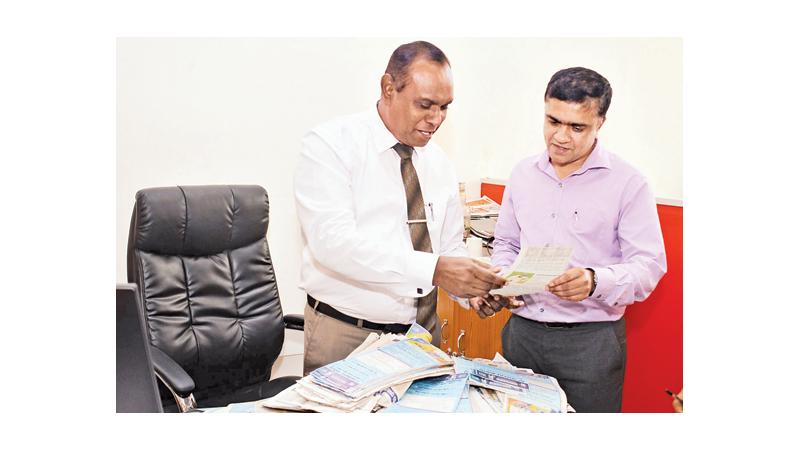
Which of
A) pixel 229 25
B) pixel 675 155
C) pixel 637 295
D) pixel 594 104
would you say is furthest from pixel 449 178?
pixel 675 155

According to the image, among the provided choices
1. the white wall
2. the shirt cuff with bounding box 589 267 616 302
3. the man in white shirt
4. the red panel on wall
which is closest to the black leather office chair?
the man in white shirt

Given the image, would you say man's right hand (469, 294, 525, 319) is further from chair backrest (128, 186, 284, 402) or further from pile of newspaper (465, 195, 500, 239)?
pile of newspaper (465, 195, 500, 239)

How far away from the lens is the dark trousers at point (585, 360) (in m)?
1.75

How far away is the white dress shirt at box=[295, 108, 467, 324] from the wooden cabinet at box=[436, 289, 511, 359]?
2.84 ft

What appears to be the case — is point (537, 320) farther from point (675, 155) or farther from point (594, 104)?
point (675, 155)

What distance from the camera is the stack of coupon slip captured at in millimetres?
1222

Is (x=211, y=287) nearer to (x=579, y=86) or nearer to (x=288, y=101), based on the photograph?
(x=288, y=101)

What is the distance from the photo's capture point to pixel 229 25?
1.69 meters

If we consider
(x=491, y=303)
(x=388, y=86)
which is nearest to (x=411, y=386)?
(x=491, y=303)

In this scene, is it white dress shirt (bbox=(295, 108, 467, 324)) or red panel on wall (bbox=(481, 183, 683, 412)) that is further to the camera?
red panel on wall (bbox=(481, 183, 683, 412))

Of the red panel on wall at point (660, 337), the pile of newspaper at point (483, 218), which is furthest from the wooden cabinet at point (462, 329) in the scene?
the red panel on wall at point (660, 337)

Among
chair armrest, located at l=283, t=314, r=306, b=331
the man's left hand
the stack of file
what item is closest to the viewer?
the stack of file

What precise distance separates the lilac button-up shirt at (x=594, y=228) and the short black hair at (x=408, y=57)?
1.50ft
